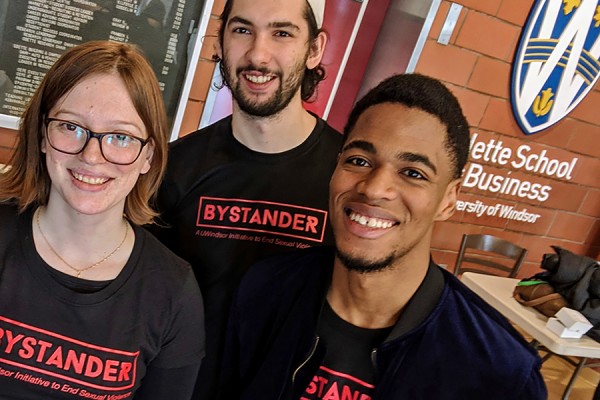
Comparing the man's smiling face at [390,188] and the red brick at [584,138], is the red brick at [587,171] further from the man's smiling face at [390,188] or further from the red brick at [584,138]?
the man's smiling face at [390,188]

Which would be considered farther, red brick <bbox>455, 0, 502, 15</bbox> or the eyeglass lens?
red brick <bbox>455, 0, 502, 15</bbox>

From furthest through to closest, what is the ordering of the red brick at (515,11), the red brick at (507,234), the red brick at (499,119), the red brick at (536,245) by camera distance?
1. the red brick at (536,245)
2. the red brick at (507,234)
3. the red brick at (499,119)
4. the red brick at (515,11)

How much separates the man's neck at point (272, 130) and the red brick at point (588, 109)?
2.61 meters

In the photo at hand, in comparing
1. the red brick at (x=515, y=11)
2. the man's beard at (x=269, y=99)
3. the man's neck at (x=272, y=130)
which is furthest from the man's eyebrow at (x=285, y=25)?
the red brick at (x=515, y=11)

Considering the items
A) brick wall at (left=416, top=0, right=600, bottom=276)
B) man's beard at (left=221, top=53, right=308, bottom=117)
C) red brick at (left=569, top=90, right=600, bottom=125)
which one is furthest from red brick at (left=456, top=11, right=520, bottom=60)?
man's beard at (left=221, top=53, right=308, bottom=117)

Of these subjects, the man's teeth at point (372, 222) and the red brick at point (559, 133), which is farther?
the red brick at point (559, 133)

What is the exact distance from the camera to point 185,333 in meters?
1.25

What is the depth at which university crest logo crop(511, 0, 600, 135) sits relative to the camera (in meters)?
2.99

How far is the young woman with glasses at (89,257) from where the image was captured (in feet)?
3.67

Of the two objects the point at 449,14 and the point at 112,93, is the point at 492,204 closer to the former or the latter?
the point at 449,14

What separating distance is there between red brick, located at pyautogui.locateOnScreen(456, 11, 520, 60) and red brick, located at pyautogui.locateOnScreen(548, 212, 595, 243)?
1.45m

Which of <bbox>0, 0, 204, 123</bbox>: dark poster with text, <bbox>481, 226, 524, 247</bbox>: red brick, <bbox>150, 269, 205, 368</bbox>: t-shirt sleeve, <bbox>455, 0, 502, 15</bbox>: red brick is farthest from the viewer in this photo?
<bbox>481, 226, 524, 247</bbox>: red brick

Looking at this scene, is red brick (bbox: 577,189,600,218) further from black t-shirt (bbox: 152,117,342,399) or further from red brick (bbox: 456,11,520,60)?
black t-shirt (bbox: 152,117,342,399)

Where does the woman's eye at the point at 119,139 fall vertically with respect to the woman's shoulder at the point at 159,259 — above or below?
above
